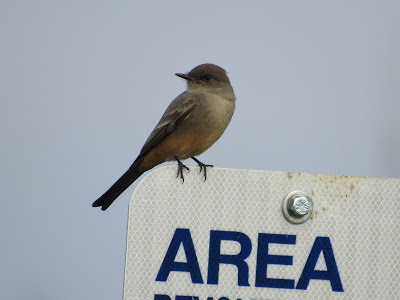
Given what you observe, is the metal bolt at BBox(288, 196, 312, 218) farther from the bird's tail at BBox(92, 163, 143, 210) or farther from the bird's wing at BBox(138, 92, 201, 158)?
the bird's wing at BBox(138, 92, 201, 158)

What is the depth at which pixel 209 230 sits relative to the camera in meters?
2.31

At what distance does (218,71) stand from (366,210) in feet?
8.15

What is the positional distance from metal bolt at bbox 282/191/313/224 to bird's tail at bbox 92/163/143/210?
143 cm

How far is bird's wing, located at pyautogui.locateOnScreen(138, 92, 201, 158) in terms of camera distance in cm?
Result: 405

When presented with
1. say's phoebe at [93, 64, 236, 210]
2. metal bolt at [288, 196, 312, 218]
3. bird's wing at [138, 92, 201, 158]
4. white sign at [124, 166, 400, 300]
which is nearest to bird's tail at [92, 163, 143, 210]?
say's phoebe at [93, 64, 236, 210]

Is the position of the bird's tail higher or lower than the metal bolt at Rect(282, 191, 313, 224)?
lower

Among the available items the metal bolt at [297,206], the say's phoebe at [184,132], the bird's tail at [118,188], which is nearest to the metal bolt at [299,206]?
the metal bolt at [297,206]

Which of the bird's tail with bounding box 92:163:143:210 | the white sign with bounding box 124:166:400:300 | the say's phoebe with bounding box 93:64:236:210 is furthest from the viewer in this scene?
the say's phoebe with bounding box 93:64:236:210

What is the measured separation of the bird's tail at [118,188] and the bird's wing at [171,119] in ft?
0.41

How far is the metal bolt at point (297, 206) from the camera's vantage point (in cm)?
235

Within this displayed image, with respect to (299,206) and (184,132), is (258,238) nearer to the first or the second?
(299,206)

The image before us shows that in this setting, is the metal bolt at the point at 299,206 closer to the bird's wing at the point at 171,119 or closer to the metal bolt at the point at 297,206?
the metal bolt at the point at 297,206

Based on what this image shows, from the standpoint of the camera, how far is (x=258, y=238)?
2.34 metres

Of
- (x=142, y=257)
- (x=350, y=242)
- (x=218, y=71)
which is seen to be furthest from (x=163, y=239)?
(x=218, y=71)
